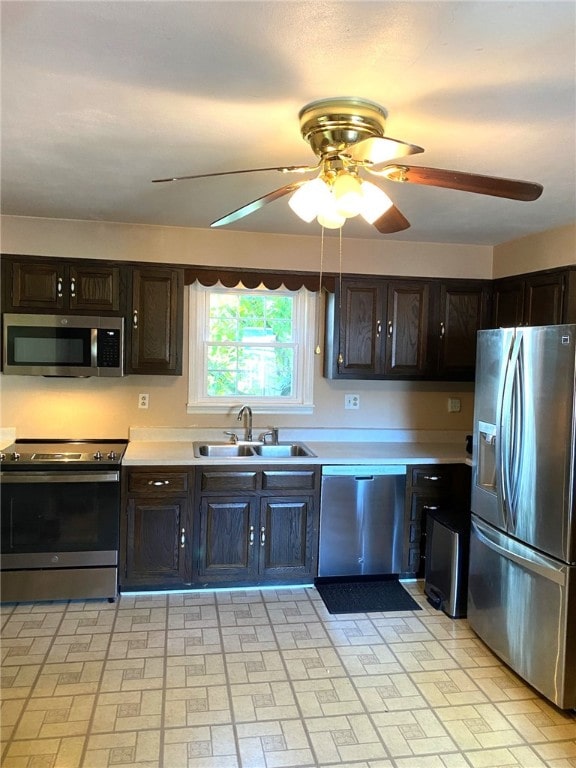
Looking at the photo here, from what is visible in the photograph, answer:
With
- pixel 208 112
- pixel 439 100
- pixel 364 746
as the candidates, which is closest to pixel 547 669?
pixel 364 746

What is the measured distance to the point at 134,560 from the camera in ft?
11.4

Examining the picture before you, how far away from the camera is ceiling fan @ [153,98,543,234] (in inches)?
67.7

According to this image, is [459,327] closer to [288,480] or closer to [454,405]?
[454,405]

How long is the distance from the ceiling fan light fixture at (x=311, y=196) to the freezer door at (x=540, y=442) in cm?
131

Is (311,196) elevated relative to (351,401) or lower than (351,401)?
elevated

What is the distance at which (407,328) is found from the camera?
158 inches

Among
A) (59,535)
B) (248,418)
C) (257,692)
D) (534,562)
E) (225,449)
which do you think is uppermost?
(248,418)

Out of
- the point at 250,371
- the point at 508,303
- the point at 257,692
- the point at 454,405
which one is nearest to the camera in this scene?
the point at 257,692

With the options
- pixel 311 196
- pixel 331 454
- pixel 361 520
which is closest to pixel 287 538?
pixel 361 520

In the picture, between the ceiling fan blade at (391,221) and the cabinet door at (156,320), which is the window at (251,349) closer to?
the cabinet door at (156,320)

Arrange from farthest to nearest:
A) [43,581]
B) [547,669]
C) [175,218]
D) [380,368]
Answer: [380,368] < [175,218] < [43,581] < [547,669]

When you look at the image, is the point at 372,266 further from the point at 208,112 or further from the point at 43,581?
the point at 43,581

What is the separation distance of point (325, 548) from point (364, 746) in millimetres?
1479

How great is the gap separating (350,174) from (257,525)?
2.40m
